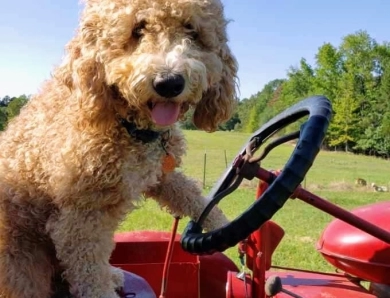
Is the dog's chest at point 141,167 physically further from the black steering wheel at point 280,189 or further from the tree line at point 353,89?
the tree line at point 353,89

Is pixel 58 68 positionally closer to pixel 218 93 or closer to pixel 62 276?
pixel 218 93

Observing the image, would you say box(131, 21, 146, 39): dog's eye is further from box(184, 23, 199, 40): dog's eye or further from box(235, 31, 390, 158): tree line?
box(235, 31, 390, 158): tree line

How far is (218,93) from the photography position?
244 cm

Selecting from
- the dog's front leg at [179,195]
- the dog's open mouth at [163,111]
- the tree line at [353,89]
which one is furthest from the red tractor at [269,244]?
the tree line at [353,89]

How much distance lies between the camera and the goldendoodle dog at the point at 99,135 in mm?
2174

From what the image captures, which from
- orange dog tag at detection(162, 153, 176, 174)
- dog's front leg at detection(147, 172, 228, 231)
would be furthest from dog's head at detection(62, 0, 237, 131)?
dog's front leg at detection(147, 172, 228, 231)

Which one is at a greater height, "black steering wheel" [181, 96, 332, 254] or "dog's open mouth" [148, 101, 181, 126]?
"dog's open mouth" [148, 101, 181, 126]

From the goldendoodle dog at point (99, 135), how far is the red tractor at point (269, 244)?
0.32 metres

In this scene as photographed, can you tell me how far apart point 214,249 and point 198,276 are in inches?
42.0

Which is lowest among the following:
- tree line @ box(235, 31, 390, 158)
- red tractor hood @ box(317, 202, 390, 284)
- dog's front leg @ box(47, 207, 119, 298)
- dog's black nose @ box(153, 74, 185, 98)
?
dog's front leg @ box(47, 207, 119, 298)

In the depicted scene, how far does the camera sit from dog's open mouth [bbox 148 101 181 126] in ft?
6.89

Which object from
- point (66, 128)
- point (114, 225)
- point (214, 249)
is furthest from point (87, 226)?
point (214, 249)

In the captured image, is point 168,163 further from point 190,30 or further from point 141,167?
point 190,30

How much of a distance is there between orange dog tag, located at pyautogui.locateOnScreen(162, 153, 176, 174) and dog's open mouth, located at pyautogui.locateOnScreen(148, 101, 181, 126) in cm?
43
